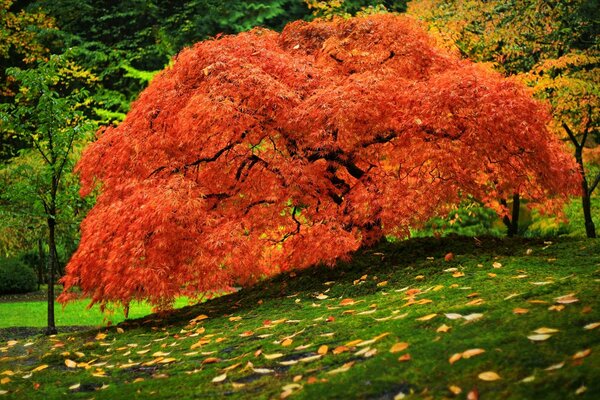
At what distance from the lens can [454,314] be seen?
4.59 m

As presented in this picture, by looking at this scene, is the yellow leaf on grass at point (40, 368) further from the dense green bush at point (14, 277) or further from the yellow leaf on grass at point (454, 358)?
the dense green bush at point (14, 277)

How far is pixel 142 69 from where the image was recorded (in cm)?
2353

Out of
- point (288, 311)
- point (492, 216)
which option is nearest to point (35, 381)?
point (288, 311)

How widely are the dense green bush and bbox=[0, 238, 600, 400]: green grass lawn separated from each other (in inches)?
389

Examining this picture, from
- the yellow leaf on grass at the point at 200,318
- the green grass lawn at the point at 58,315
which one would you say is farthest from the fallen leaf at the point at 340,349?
the green grass lawn at the point at 58,315

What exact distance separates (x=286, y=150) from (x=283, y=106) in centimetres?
80

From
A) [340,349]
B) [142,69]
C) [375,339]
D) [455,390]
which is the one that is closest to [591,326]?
[455,390]

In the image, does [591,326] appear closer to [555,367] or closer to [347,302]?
[555,367]

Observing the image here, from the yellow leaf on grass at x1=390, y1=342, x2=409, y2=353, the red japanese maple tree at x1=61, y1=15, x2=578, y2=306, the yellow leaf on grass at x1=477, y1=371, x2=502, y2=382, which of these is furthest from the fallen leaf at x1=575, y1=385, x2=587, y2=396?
the red japanese maple tree at x1=61, y1=15, x2=578, y2=306

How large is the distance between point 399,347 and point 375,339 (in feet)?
1.26

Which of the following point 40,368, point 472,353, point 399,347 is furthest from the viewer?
point 40,368

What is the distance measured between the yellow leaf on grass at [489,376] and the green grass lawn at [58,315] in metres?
8.73

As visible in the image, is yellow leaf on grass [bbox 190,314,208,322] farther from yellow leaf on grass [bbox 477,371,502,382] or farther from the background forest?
yellow leaf on grass [bbox 477,371,502,382]

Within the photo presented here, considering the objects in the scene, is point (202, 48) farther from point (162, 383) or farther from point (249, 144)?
point (162, 383)
